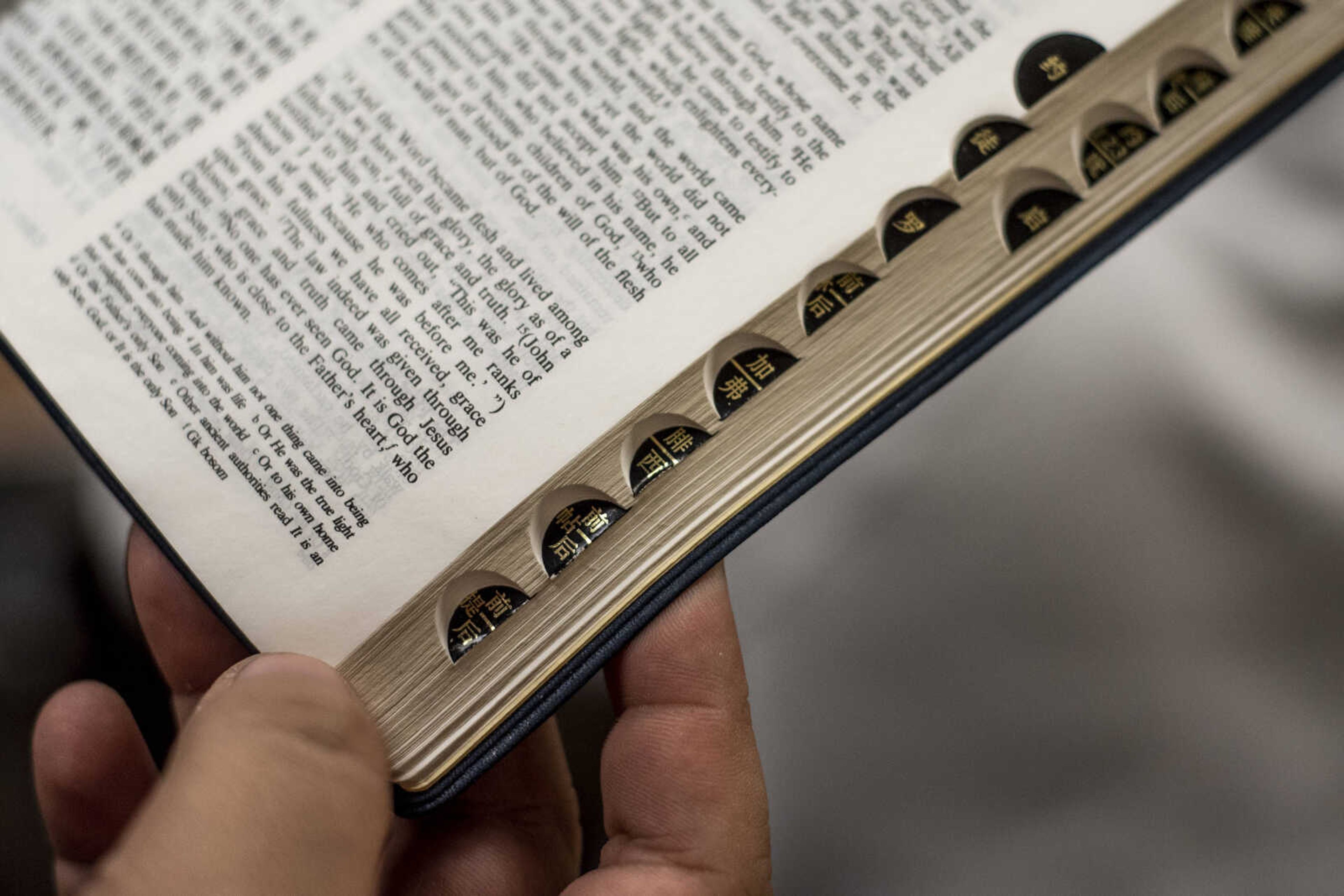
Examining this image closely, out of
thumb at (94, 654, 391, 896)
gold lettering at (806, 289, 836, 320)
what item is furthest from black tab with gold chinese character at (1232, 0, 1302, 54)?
thumb at (94, 654, 391, 896)

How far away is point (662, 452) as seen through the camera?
0.39 meters

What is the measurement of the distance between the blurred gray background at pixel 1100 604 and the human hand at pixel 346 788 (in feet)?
0.38

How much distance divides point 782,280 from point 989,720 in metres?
0.26

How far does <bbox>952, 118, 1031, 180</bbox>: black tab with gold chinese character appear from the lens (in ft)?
1.35

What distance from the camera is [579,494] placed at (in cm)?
39

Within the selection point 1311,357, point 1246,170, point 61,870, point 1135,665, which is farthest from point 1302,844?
point 61,870

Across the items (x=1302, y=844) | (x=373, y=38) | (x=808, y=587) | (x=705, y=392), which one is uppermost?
(x=373, y=38)

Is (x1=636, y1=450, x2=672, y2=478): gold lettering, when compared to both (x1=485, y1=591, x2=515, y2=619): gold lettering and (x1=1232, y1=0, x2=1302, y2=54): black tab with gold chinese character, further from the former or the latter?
(x1=1232, y1=0, x2=1302, y2=54): black tab with gold chinese character

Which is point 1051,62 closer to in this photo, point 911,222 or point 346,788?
point 911,222

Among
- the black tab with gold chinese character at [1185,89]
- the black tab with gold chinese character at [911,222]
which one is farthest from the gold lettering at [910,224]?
the black tab with gold chinese character at [1185,89]

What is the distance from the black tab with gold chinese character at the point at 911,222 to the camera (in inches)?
15.8

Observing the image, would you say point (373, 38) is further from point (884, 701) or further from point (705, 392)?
point (884, 701)

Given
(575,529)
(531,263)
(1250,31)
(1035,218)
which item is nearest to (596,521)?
(575,529)

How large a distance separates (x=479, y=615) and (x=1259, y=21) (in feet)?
1.37
